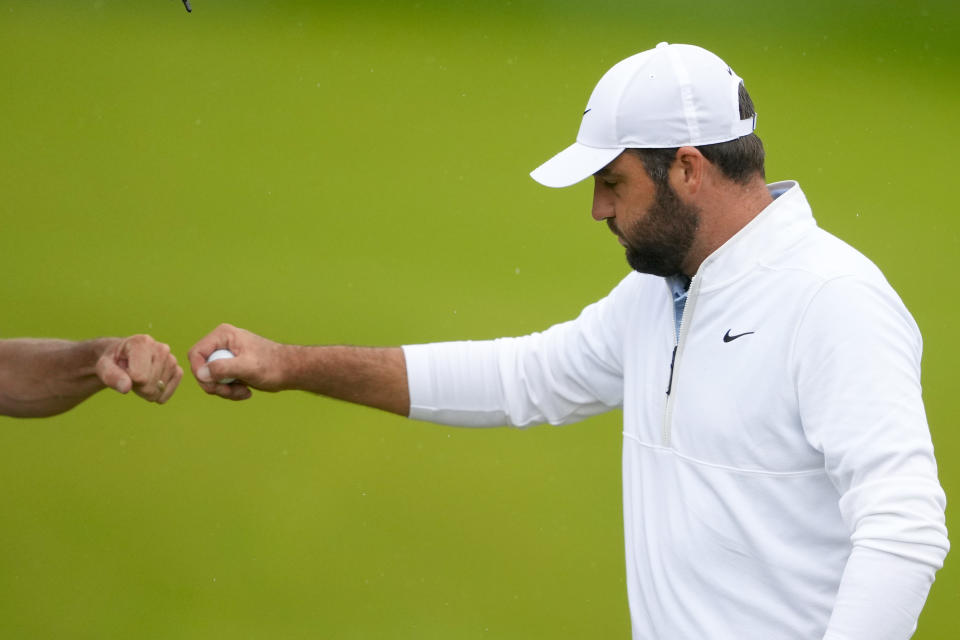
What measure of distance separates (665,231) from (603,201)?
113mm

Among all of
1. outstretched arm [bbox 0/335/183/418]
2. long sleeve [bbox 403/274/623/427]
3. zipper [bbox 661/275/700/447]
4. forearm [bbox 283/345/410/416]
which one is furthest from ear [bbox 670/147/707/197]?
outstretched arm [bbox 0/335/183/418]

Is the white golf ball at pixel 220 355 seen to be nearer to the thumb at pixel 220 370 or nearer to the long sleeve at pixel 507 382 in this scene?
the thumb at pixel 220 370

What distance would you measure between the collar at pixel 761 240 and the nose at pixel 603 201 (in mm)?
167

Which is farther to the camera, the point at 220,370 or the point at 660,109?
the point at 220,370

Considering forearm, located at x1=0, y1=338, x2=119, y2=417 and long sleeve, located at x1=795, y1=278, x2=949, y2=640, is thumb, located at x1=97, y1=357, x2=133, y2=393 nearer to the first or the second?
forearm, located at x1=0, y1=338, x2=119, y2=417

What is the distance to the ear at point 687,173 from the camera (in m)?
1.55

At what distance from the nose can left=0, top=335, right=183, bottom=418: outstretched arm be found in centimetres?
84

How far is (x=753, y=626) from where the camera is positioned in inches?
58.7

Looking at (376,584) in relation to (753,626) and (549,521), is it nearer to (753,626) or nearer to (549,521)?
(549,521)

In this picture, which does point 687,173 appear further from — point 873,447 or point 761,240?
point 873,447

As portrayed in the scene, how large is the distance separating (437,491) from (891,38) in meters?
1.58

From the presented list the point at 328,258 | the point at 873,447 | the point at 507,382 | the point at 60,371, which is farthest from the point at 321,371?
the point at 873,447

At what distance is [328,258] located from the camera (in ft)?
8.29

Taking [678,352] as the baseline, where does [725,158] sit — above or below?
above
